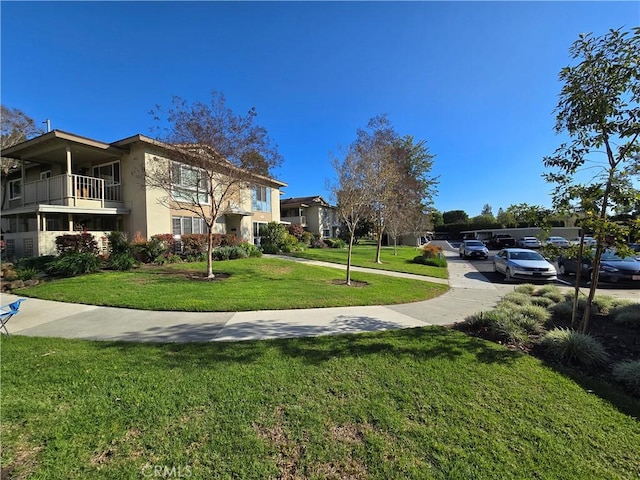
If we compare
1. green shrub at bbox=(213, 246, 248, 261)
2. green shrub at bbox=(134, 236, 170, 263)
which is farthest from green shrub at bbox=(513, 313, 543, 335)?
green shrub at bbox=(134, 236, 170, 263)

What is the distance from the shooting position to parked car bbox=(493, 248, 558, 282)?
42.5 feet

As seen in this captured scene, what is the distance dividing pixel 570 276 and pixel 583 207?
14.0 m

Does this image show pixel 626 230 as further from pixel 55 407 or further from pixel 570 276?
pixel 570 276

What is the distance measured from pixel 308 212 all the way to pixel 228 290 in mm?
30774

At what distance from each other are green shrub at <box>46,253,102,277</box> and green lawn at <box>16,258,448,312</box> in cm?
54

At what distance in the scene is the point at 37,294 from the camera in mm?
8336

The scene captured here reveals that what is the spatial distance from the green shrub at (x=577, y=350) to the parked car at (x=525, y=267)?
10.2 metres

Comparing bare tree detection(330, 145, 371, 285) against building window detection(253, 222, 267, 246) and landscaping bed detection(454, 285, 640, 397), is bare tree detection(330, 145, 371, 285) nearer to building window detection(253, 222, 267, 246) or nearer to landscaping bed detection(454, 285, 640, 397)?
landscaping bed detection(454, 285, 640, 397)

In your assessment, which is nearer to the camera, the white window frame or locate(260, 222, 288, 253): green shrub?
the white window frame

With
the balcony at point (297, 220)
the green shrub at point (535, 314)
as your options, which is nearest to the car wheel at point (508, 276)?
the green shrub at point (535, 314)

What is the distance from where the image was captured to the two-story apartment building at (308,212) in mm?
37494

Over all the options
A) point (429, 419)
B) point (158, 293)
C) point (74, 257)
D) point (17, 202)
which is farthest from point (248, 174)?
point (17, 202)

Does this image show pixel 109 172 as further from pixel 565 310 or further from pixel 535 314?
pixel 565 310

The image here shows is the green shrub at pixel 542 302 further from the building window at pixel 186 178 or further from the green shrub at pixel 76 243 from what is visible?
the green shrub at pixel 76 243
